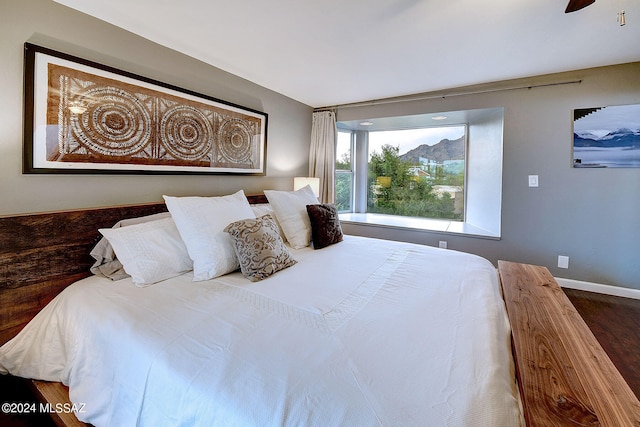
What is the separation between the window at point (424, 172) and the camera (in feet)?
11.4

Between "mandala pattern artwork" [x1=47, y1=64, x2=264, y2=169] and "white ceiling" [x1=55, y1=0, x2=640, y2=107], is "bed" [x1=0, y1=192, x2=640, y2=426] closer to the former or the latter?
"mandala pattern artwork" [x1=47, y1=64, x2=264, y2=169]

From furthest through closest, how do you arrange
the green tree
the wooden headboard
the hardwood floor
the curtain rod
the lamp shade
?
the green tree, the lamp shade, the curtain rod, the hardwood floor, the wooden headboard

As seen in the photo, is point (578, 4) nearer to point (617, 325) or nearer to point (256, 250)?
point (256, 250)

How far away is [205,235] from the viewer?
5.55ft

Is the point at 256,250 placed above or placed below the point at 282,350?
above

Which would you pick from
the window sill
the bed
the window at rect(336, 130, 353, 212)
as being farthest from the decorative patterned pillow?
the window at rect(336, 130, 353, 212)

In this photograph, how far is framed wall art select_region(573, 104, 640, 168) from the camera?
8.61ft

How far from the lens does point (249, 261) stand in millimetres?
1626

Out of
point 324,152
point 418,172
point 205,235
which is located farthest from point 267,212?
point 418,172

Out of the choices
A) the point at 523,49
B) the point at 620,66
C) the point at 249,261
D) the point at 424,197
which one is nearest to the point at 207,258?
the point at 249,261

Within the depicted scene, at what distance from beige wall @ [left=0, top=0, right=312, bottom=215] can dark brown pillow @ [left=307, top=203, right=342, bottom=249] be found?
96 centimetres

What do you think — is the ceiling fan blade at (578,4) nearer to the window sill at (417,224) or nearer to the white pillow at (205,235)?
the white pillow at (205,235)

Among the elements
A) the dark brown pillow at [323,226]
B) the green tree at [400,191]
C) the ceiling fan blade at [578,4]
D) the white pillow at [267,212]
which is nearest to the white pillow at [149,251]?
the white pillow at [267,212]

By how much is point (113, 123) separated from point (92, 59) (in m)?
0.40
